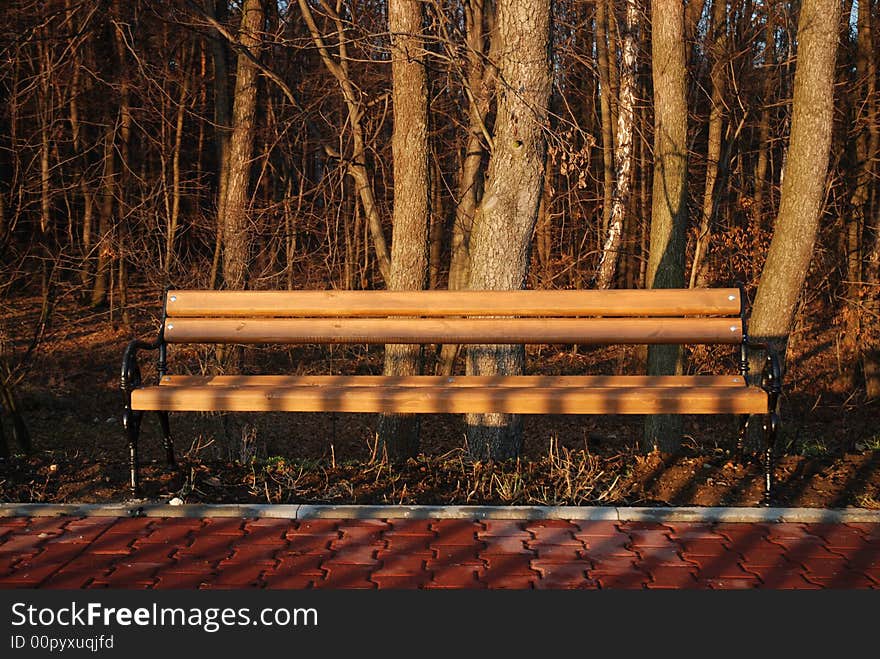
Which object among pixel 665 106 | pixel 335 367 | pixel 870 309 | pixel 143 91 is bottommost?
pixel 335 367

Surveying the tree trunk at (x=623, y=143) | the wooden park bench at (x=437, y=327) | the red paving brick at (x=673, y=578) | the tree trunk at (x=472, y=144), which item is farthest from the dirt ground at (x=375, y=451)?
the tree trunk at (x=472, y=144)

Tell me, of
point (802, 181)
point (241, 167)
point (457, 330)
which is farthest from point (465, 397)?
point (241, 167)

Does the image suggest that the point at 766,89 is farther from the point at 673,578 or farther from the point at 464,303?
the point at 673,578

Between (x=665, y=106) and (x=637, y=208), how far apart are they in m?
9.61

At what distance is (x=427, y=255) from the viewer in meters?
8.45

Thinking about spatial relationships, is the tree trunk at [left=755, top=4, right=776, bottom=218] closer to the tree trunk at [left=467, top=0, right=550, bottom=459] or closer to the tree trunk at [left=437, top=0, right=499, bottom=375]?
the tree trunk at [left=437, top=0, right=499, bottom=375]

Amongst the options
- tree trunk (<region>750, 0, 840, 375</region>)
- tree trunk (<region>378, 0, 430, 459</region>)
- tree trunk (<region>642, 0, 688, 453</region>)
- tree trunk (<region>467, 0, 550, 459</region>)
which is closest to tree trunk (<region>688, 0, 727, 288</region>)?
tree trunk (<region>642, 0, 688, 453</region>)

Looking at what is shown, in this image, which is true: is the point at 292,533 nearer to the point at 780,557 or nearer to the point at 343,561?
the point at 343,561

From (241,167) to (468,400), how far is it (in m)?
8.44

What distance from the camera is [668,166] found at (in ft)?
29.2

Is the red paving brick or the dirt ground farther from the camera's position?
the dirt ground

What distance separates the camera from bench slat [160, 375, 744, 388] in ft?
18.1

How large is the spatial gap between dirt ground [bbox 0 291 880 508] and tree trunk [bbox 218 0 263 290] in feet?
3.83

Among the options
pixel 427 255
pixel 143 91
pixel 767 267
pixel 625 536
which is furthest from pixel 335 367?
pixel 625 536
